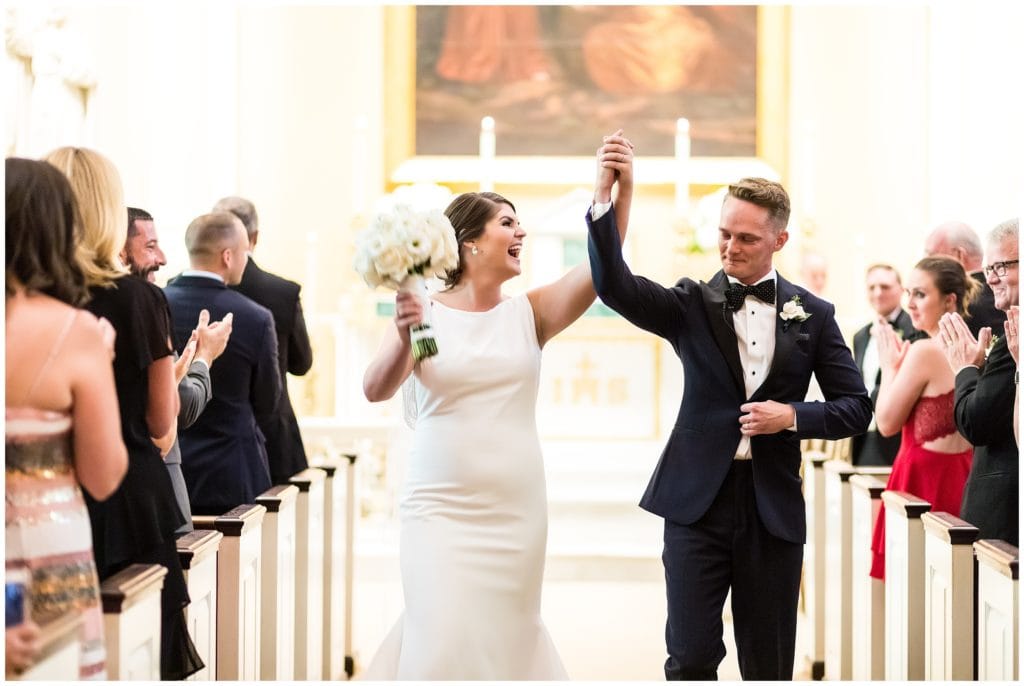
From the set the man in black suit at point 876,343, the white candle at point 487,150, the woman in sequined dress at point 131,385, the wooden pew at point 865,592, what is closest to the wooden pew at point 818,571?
the man in black suit at point 876,343

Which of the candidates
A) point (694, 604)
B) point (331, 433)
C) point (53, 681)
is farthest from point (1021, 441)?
point (331, 433)

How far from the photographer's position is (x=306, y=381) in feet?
29.4

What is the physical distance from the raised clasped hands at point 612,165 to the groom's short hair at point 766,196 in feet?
1.10

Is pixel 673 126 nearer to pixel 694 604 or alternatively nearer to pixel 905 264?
pixel 905 264

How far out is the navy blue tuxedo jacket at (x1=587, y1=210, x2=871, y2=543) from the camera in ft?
10.5

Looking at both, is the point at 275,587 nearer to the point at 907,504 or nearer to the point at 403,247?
the point at 403,247

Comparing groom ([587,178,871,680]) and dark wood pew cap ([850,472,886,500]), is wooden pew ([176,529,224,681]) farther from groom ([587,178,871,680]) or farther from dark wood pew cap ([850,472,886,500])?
dark wood pew cap ([850,472,886,500])

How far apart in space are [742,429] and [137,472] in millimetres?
1512

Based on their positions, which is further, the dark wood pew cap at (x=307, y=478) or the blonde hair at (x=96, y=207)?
the dark wood pew cap at (x=307, y=478)

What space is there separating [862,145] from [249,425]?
7.00m

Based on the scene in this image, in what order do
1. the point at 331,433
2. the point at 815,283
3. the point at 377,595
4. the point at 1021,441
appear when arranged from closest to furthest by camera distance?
the point at 1021,441
the point at 377,595
the point at 331,433
the point at 815,283

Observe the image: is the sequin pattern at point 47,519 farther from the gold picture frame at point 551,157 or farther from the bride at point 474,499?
the gold picture frame at point 551,157

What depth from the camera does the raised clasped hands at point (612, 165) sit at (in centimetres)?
304

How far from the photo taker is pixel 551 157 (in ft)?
32.9
